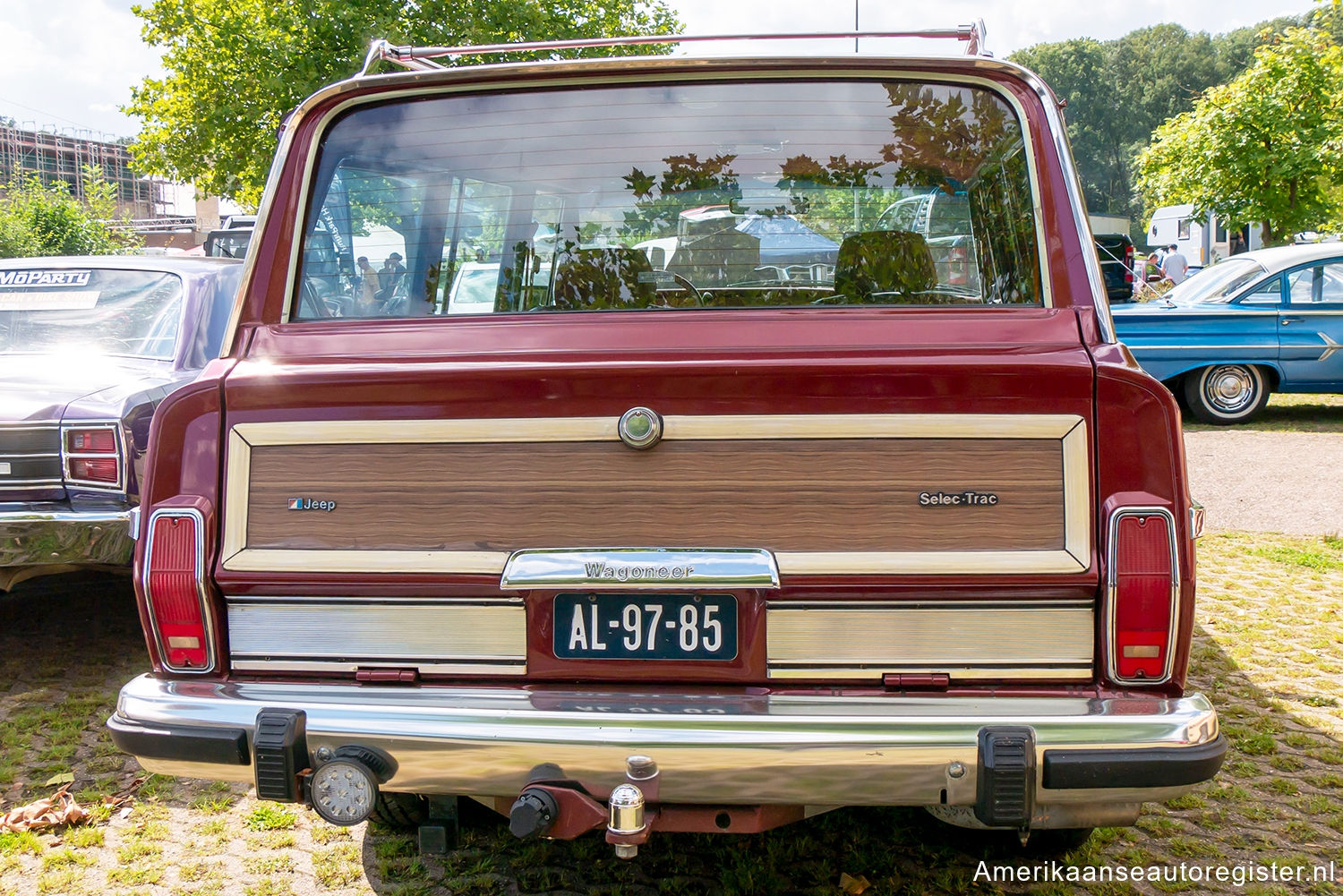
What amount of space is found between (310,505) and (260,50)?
1979 centimetres

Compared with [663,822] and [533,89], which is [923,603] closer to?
[663,822]

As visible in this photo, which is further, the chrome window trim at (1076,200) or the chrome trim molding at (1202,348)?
the chrome trim molding at (1202,348)

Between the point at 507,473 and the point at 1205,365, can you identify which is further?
the point at 1205,365

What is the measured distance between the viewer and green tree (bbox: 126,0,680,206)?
19312mm

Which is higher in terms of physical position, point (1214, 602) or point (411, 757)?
point (411, 757)

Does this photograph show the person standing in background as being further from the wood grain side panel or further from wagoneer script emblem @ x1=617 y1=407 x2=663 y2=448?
A: wagoneer script emblem @ x1=617 y1=407 x2=663 y2=448

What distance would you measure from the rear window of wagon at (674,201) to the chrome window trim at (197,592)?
1.99 ft

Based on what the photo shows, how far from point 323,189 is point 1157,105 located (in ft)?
342

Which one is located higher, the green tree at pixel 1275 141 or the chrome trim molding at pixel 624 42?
the green tree at pixel 1275 141

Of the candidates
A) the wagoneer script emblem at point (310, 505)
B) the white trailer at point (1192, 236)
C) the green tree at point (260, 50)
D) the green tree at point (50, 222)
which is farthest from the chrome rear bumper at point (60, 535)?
the green tree at point (50, 222)

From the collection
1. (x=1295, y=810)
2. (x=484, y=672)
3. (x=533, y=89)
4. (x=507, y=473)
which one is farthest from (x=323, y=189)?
(x=1295, y=810)

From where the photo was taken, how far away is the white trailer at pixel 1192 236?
28.1 metres

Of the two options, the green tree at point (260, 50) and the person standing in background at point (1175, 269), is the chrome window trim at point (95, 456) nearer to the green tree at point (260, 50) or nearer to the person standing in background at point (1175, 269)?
the green tree at point (260, 50)

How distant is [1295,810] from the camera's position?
3582mm
